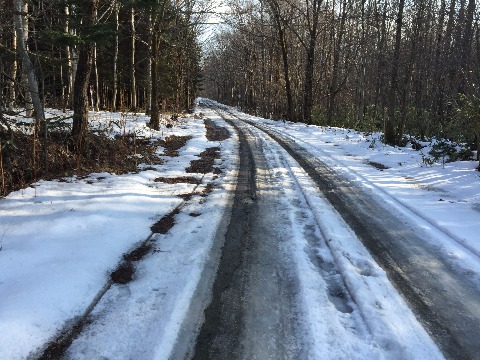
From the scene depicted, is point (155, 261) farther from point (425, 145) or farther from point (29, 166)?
point (425, 145)

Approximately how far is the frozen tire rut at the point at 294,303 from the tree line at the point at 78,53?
15.0 ft

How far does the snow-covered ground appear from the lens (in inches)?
107

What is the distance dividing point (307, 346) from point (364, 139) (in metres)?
12.9

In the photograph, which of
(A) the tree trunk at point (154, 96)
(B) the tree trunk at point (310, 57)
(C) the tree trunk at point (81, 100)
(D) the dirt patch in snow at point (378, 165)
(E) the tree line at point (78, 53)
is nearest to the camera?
(E) the tree line at point (78, 53)

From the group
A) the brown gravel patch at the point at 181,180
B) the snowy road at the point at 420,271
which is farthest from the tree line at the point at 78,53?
the snowy road at the point at 420,271

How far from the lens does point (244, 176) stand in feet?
26.6

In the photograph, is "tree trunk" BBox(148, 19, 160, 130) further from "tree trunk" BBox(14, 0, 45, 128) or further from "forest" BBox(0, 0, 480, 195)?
"tree trunk" BBox(14, 0, 45, 128)

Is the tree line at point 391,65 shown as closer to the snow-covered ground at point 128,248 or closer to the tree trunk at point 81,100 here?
the snow-covered ground at point 128,248

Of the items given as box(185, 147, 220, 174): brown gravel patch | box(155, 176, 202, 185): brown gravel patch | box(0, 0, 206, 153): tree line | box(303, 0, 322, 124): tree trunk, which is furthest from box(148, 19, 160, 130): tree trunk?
box(303, 0, 322, 124): tree trunk

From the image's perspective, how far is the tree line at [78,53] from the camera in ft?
22.1

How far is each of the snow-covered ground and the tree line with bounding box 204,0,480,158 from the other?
3533 millimetres

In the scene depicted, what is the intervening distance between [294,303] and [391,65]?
27.3m

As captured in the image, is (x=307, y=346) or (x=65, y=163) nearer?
(x=307, y=346)

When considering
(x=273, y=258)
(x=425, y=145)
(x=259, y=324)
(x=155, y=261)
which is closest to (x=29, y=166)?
(x=155, y=261)
